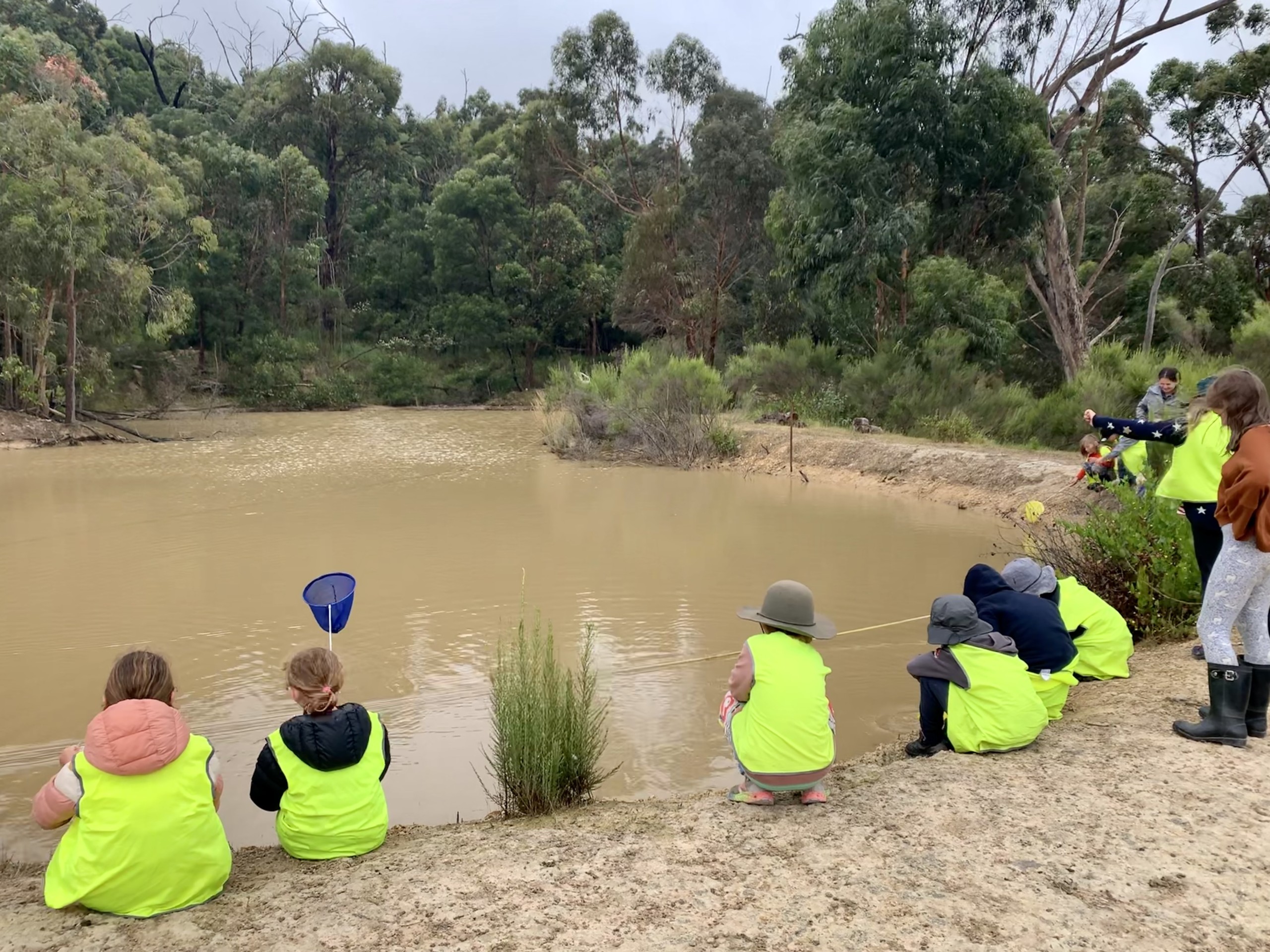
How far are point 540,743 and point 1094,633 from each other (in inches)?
113

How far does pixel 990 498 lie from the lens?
1166 centimetres

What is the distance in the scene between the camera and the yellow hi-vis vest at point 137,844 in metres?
2.48

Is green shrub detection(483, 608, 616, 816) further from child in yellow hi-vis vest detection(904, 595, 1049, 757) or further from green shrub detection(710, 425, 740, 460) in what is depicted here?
green shrub detection(710, 425, 740, 460)

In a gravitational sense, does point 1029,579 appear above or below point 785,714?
above

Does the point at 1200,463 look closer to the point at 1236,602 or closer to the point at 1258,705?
the point at 1236,602

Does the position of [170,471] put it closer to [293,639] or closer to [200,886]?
[293,639]

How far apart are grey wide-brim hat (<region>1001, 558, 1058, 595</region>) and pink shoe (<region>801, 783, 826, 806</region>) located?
1500mm

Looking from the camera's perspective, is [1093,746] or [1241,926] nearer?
[1241,926]

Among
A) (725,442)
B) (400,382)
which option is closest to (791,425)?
(725,442)

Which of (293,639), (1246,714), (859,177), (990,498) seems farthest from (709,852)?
(859,177)

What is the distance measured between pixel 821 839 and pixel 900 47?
16015 mm

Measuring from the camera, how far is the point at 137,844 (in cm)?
248

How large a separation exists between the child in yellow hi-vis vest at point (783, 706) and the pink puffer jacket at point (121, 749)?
1879 millimetres

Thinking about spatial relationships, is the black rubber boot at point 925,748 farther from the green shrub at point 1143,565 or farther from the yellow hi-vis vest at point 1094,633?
the green shrub at point 1143,565
